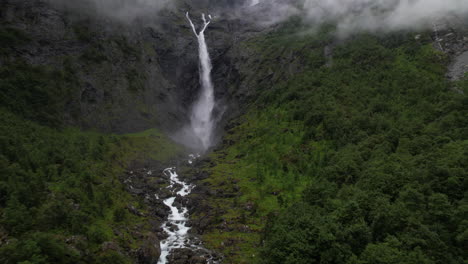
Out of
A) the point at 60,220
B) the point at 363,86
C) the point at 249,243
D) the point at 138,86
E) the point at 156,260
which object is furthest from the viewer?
the point at 138,86

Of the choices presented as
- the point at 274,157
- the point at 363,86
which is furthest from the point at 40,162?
the point at 363,86

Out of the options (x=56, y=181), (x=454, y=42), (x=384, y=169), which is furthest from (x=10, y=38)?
(x=454, y=42)

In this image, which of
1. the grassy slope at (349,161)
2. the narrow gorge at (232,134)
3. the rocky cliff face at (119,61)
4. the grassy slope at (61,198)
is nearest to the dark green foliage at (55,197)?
the grassy slope at (61,198)

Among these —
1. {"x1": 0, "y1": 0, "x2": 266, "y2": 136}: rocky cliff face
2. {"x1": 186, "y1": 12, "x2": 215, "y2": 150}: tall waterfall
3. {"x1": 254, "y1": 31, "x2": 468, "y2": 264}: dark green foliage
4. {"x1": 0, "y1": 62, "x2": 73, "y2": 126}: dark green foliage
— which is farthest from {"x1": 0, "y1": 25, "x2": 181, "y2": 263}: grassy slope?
{"x1": 186, "y1": 12, "x2": 215, "y2": 150}: tall waterfall

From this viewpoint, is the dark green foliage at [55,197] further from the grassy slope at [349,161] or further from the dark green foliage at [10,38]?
the dark green foliage at [10,38]

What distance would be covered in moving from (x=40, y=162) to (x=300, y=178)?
4939 centimetres

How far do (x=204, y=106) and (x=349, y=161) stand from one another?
87.5 metres

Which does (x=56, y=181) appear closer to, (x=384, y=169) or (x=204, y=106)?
(x=384, y=169)

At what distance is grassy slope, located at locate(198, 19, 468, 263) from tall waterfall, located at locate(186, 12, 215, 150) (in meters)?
→ 20.5

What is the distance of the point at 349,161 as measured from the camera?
5150 centimetres

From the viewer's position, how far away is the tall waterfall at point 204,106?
403ft

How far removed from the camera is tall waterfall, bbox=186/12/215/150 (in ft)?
403

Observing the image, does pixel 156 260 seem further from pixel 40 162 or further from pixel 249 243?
pixel 40 162

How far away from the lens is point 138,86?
112250mm
